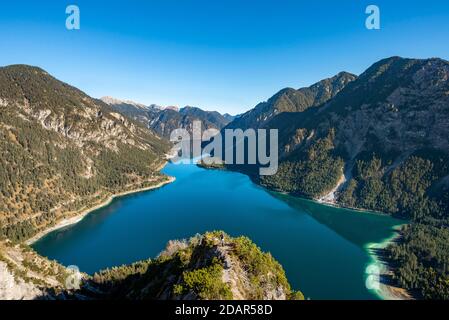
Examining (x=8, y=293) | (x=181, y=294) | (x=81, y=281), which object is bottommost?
(x=81, y=281)

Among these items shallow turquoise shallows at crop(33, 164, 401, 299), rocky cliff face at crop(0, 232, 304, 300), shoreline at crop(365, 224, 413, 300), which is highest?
rocky cliff face at crop(0, 232, 304, 300)

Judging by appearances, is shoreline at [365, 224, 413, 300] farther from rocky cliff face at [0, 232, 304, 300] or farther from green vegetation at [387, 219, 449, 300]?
rocky cliff face at [0, 232, 304, 300]

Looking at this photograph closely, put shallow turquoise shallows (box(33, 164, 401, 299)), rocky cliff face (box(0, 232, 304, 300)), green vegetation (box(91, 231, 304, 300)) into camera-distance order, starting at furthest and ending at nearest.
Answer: shallow turquoise shallows (box(33, 164, 401, 299)) < rocky cliff face (box(0, 232, 304, 300)) < green vegetation (box(91, 231, 304, 300))

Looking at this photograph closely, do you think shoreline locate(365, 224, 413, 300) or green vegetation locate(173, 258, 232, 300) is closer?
green vegetation locate(173, 258, 232, 300)

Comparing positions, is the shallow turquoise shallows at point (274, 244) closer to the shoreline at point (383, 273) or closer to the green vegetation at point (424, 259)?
the shoreline at point (383, 273)

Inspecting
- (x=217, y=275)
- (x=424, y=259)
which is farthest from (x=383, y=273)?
(x=217, y=275)

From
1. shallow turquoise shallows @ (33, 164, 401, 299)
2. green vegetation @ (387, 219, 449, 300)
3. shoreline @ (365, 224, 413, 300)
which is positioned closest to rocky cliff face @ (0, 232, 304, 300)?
shallow turquoise shallows @ (33, 164, 401, 299)
